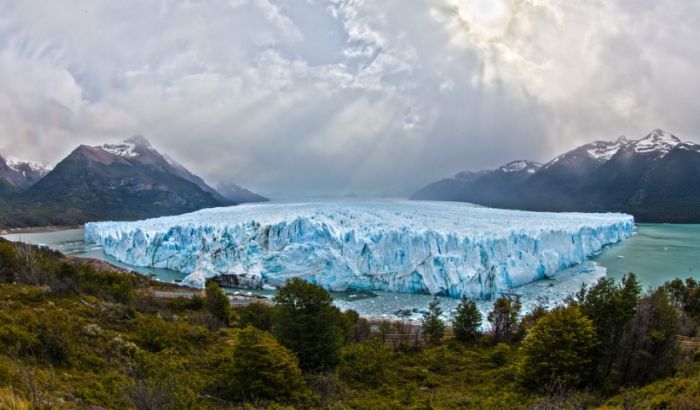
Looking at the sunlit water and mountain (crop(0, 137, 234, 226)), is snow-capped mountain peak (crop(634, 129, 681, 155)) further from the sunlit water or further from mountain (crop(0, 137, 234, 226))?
mountain (crop(0, 137, 234, 226))

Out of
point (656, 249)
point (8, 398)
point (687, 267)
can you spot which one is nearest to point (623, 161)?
point (656, 249)

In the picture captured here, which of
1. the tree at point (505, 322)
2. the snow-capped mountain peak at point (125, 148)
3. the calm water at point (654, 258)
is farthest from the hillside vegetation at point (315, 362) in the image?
the snow-capped mountain peak at point (125, 148)

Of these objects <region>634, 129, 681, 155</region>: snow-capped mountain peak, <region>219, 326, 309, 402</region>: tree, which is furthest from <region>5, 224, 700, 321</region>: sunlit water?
<region>634, 129, 681, 155</region>: snow-capped mountain peak

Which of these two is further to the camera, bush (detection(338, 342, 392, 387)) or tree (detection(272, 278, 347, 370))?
bush (detection(338, 342, 392, 387))

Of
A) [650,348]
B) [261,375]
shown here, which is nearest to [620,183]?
[650,348]

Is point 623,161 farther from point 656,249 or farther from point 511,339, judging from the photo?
point 511,339
